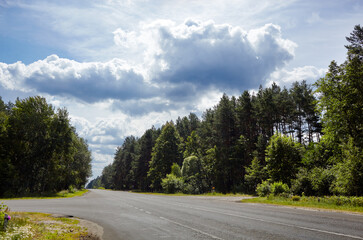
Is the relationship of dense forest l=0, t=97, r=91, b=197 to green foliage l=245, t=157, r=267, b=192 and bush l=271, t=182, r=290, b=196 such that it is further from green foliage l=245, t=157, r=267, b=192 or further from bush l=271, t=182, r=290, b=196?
bush l=271, t=182, r=290, b=196

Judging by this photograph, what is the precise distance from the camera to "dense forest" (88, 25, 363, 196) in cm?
2645

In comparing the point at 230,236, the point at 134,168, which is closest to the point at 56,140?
the point at 230,236

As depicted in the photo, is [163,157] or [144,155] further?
[144,155]

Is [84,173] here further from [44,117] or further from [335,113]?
[335,113]

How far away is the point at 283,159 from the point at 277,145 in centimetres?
200

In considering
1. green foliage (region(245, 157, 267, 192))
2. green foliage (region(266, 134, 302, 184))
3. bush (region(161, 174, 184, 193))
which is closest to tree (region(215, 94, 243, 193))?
green foliage (region(245, 157, 267, 192))

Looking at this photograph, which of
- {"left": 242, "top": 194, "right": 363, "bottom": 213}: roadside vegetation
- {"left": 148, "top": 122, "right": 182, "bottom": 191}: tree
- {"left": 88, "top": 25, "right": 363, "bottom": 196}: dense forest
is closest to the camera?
{"left": 242, "top": 194, "right": 363, "bottom": 213}: roadside vegetation

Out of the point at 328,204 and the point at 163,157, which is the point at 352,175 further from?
the point at 163,157

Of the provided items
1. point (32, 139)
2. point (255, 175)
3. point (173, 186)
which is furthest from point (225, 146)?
point (32, 139)

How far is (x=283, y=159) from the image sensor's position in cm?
3278

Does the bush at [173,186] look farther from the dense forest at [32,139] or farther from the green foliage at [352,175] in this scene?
the green foliage at [352,175]

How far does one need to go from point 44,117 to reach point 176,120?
6559 centimetres

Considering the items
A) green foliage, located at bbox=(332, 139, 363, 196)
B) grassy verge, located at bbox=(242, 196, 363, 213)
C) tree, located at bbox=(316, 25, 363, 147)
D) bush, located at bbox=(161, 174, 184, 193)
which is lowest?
bush, located at bbox=(161, 174, 184, 193)

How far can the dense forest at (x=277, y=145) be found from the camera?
2645 centimetres
